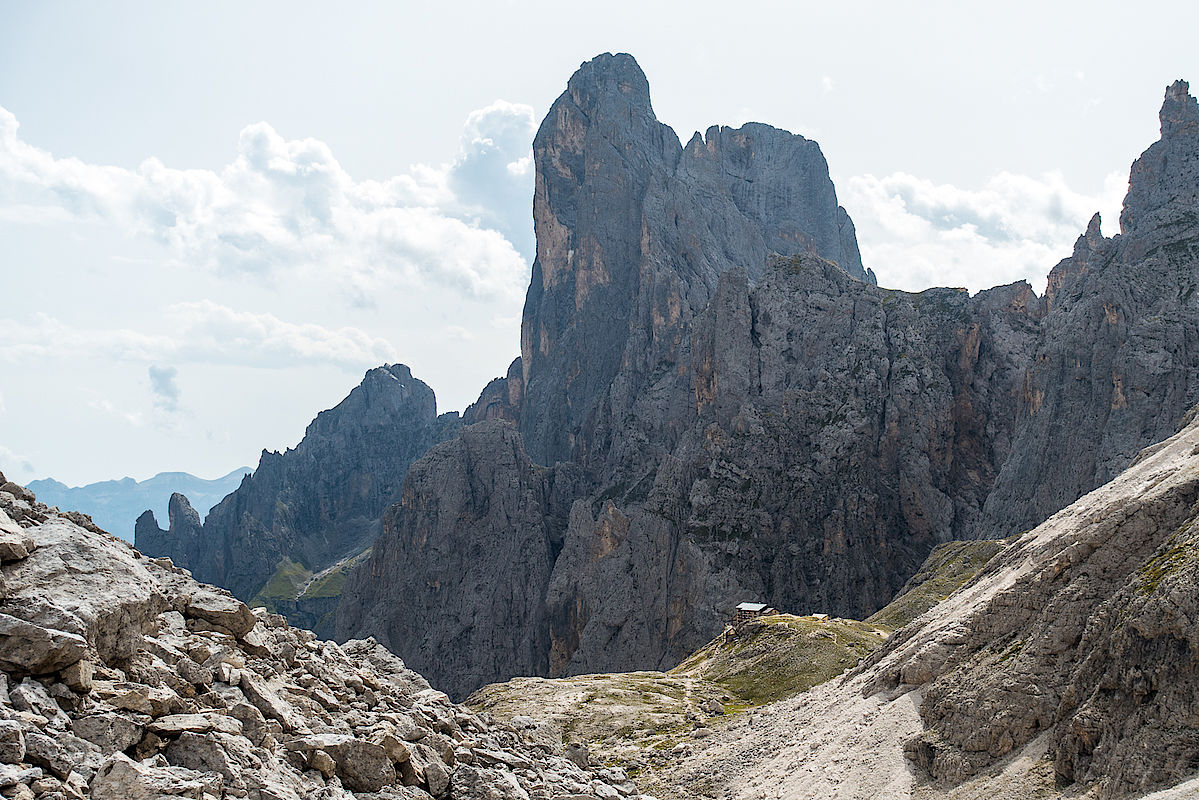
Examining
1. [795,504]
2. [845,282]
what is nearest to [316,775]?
[795,504]

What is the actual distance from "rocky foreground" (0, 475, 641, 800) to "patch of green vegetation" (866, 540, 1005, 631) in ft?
247

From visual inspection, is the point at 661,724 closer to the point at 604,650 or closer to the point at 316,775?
the point at 316,775

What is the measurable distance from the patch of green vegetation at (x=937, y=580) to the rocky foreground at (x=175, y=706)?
247ft

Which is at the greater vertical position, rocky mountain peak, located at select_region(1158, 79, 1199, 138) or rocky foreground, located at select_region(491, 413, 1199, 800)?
rocky mountain peak, located at select_region(1158, 79, 1199, 138)

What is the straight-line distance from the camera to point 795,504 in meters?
169

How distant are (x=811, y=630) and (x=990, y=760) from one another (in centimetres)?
5785

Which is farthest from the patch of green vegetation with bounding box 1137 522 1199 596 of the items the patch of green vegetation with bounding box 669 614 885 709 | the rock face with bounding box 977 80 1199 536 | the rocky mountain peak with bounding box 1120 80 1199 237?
the rocky mountain peak with bounding box 1120 80 1199 237

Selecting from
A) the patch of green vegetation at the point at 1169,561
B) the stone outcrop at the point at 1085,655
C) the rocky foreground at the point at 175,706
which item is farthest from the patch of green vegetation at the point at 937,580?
the rocky foreground at the point at 175,706

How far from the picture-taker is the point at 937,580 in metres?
108

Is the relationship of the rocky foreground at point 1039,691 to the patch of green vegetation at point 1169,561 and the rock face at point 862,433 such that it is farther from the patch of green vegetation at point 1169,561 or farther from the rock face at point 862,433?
the rock face at point 862,433

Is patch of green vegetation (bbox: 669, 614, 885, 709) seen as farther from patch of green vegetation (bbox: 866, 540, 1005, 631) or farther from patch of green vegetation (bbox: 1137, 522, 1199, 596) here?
patch of green vegetation (bbox: 1137, 522, 1199, 596)

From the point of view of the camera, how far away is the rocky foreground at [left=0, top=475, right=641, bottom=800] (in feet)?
61.4

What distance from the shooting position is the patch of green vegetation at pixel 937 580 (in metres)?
100

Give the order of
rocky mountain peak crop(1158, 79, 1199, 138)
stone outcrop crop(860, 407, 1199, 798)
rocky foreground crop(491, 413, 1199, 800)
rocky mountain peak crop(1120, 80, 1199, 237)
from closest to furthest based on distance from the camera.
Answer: stone outcrop crop(860, 407, 1199, 798) < rocky foreground crop(491, 413, 1199, 800) < rocky mountain peak crop(1120, 80, 1199, 237) < rocky mountain peak crop(1158, 79, 1199, 138)
